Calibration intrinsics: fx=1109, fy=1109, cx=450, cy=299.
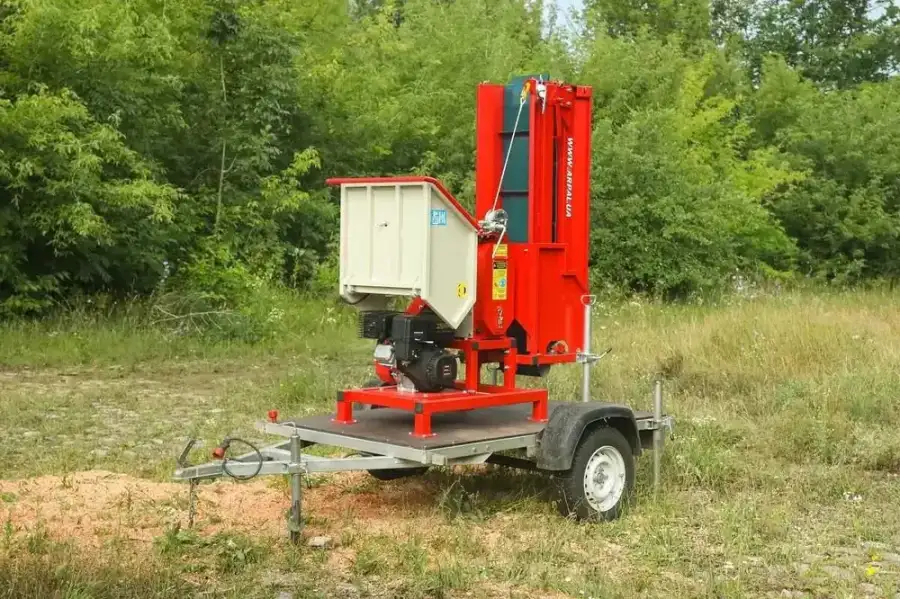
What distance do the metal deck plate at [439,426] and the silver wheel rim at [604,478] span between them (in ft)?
1.30

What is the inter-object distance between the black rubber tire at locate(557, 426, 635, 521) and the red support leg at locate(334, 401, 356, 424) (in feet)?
4.40

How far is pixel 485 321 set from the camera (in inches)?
272

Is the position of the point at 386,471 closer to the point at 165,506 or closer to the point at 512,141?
the point at 165,506

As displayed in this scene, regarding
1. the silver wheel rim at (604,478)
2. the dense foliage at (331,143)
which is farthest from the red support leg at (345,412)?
the dense foliage at (331,143)

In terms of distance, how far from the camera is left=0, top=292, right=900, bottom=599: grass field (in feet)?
18.0

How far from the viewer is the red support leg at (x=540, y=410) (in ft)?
23.0

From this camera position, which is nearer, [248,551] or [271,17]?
[248,551]

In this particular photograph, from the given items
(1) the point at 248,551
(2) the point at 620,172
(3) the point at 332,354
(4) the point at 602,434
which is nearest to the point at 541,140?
(4) the point at 602,434

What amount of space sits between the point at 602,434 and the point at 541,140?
1.95m

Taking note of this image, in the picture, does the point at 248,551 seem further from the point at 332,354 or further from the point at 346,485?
the point at 332,354

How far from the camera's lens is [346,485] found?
299 inches

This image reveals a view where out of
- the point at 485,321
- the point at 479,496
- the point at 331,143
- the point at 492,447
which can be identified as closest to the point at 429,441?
the point at 492,447

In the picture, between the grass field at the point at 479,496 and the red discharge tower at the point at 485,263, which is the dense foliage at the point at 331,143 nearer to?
the grass field at the point at 479,496

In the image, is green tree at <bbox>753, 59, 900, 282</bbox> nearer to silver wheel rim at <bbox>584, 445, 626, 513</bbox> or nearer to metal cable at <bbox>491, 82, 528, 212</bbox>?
metal cable at <bbox>491, 82, 528, 212</bbox>
